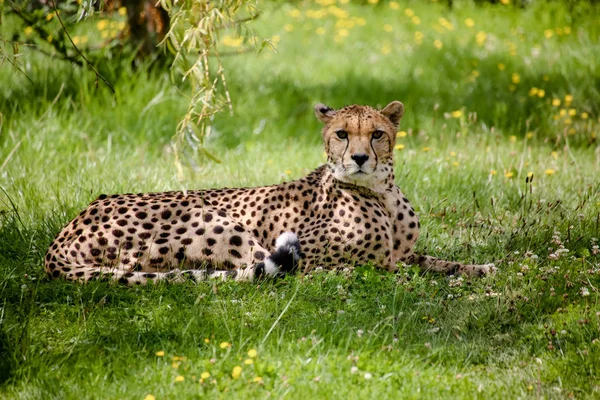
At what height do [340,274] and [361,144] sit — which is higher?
[361,144]

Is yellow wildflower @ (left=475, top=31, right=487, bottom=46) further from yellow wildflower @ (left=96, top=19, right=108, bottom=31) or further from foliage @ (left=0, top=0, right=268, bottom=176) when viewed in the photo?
yellow wildflower @ (left=96, top=19, right=108, bottom=31)

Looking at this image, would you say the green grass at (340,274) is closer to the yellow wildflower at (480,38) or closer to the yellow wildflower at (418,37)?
the yellow wildflower at (480,38)

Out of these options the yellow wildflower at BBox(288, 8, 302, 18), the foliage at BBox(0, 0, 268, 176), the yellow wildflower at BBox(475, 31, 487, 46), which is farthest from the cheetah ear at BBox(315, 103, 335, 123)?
the yellow wildflower at BBox(288, 8, 302, 18)

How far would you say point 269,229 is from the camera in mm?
4594

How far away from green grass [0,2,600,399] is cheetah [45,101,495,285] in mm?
130

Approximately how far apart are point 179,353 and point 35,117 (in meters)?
4.04

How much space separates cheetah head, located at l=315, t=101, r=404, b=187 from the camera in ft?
14.2

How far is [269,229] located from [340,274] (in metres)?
0.51

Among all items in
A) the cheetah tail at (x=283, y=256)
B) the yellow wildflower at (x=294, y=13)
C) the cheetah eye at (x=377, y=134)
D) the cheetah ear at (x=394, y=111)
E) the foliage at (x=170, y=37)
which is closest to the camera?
the foliage at (x=170, y=37)

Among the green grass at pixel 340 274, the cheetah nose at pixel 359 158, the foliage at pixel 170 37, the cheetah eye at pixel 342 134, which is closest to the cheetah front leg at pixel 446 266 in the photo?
the green grass at pixel 340 274

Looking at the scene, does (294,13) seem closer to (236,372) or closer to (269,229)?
(269,229)

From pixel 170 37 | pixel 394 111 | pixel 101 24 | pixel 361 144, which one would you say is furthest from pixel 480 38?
pixel 170 37

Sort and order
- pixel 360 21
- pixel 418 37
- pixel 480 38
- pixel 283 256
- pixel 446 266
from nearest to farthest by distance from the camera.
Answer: pixel 283 256
pixel 446 266
pixel 480 38
pixel 418 37
pixel 360 21

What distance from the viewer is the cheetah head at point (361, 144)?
4328 millimetres
